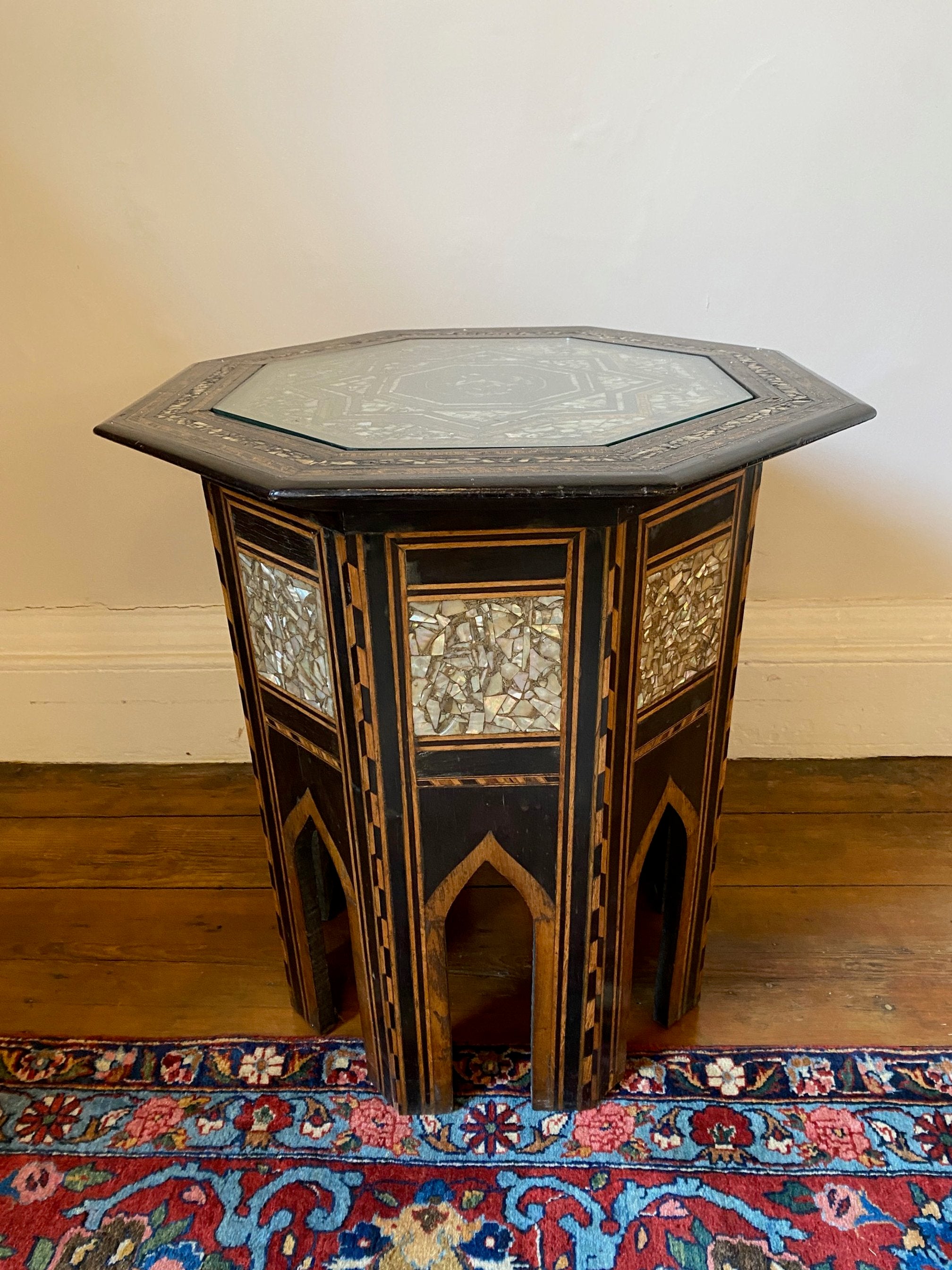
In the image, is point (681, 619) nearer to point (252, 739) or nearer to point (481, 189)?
point (252, 739)

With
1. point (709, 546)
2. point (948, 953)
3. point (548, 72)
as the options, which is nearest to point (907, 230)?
point (548, 72)

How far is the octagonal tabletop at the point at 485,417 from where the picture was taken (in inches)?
38.3

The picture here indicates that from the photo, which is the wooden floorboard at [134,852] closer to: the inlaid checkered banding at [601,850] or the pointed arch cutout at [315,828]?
the pointed arch cutout at [315,828]

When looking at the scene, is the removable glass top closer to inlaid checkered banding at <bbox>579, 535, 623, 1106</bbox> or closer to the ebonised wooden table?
the ebonised wooden table

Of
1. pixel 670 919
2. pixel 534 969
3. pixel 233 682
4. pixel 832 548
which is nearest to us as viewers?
pixel 534 969

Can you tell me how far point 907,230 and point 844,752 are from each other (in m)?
1.16

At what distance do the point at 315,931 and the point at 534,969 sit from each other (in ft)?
1.33

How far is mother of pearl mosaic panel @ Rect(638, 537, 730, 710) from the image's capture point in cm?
119

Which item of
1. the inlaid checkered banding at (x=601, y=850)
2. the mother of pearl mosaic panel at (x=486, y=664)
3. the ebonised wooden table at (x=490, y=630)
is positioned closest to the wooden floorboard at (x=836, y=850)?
the ebonised wooden table at (x=490, y=630)

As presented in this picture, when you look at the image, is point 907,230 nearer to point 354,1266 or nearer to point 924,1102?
point 924,1102

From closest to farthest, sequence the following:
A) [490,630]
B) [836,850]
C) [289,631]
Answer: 1. [490,630]
2. [289,631]
3. [836,850]

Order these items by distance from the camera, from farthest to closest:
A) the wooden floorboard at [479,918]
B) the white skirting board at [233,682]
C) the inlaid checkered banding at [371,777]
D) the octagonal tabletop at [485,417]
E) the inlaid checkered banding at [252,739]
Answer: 1. the white skirting board at [233,682]
2. the wooden floorboard at [479,918]
3. the inlaid checkered banding at [252,739]
4. the inlaid checkered banding at [371,777]
5. the octagonal tabletop at [485,417]

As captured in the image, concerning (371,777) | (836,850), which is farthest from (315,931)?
(836,850)

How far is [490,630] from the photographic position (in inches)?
43.8
